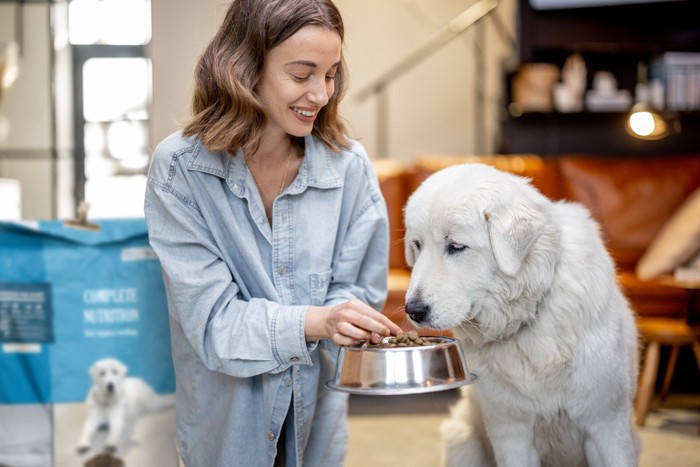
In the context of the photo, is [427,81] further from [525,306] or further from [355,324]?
[355,324]

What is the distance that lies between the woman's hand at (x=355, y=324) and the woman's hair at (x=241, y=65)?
475mm

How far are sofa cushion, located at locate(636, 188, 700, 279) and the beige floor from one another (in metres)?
0.72

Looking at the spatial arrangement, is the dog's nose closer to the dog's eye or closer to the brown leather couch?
the dog's eye

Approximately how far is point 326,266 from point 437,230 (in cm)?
30

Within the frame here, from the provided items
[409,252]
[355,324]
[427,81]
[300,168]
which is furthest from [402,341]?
[427,81]

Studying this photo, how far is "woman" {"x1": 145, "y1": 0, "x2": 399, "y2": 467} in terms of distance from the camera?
1872mm

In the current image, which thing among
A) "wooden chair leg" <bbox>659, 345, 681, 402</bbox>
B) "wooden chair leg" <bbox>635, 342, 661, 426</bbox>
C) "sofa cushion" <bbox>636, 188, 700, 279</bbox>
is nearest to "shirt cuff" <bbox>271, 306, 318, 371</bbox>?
"wooden chair leg" <bbox>635, 342, 661, 426</bbox>

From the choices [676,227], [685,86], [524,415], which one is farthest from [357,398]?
[685,86]

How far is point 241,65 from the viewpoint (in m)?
1.89

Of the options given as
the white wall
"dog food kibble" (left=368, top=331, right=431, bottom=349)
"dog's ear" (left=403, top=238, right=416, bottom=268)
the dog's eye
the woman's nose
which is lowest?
"dog food kibble" (left=368, top=331, right=431, bottom=349)

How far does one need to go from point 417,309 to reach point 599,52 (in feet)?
15.8

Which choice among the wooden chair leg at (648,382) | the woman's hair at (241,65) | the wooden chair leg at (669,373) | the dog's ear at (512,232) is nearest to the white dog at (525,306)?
the dog's ear at (512,232)

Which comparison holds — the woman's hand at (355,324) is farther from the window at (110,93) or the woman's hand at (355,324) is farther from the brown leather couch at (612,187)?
the brown leather couch at (612,187)

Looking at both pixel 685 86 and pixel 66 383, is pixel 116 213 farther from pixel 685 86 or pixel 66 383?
pixel 685 86
